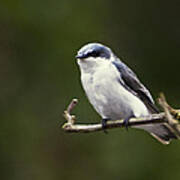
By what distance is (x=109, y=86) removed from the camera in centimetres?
303

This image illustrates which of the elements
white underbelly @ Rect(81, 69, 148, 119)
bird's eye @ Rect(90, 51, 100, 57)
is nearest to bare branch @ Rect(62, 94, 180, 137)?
white underbelly @ Rect(81, 69, 148, 119)

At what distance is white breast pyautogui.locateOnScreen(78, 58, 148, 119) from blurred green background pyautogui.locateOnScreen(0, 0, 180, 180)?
2350 millimetres

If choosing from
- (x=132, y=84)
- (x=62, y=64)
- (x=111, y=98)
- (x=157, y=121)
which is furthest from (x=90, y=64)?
(x=62, y=64)

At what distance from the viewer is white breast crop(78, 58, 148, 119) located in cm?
300

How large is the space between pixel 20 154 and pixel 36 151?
0.47 ft

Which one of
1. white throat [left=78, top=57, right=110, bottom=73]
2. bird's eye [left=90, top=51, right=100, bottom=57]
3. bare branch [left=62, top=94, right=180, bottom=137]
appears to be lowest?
bare branch [left=62, top=94, right=180, bottom=137]

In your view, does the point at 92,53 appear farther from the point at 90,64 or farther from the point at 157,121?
the point at 157,121

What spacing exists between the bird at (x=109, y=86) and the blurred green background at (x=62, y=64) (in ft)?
7.49

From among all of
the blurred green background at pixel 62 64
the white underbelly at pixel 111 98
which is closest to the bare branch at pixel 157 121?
the white underbelly at pixel 111 98

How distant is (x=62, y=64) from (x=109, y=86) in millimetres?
2822

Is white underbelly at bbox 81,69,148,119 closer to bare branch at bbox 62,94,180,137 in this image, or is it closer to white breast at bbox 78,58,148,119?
white breast at bbox 78,58,148,119
